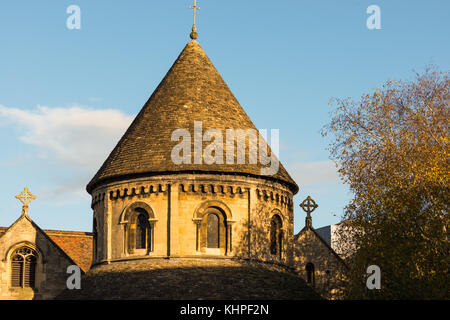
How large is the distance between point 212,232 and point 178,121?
5.85 metres

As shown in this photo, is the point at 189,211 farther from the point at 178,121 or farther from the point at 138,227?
the point at 178,121

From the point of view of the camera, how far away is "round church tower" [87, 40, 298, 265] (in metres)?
37.2

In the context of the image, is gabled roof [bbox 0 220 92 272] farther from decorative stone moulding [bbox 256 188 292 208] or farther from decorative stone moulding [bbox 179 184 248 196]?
decorative stone moulding [bbox 256 188 292 208]

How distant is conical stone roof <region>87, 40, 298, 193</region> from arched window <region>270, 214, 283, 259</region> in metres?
2.09

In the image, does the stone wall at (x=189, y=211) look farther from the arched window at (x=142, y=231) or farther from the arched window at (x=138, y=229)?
the arched window at (x=142, y=231)

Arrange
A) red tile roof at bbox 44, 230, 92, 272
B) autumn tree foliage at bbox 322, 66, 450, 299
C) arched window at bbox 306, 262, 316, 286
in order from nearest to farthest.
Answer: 1. autumn tree foliage at bbox 322, 66, 450, 299
2. arched window at bbox 306, 262, 316, 286
3. red tile roof at bbox 44, 230, 92, 272

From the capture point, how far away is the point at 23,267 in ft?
140

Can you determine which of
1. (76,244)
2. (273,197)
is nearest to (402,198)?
(273,197)

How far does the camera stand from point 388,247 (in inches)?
1230

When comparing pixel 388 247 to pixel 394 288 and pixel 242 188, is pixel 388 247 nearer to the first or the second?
pixel 394 288

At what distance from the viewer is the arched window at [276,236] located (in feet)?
129

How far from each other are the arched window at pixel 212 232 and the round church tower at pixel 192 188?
0.16 ft

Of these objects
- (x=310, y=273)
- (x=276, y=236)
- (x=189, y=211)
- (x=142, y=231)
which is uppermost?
(x=189, y=211)

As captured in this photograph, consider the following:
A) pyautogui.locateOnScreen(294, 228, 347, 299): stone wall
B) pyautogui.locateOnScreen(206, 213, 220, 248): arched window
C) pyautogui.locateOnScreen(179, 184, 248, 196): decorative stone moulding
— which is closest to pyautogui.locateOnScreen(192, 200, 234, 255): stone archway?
pyautogui.locateOnScreen(206, 213, 220, 248): arched window
